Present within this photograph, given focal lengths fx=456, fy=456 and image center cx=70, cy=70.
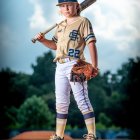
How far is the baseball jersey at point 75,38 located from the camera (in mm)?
2402

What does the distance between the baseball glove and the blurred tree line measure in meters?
2.24

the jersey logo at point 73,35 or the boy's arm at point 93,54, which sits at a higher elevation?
the jersey logo at point 73,35

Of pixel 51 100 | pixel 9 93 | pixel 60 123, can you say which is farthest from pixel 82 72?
pixel 9 93

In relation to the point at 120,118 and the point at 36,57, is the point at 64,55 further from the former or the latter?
the point at 120,118

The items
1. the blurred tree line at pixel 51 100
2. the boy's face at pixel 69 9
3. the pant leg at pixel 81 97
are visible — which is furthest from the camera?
the blurred tree line at pixel 51 100

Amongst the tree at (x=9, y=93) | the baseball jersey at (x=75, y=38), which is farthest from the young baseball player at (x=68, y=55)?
the tree at (x=9, y=93)

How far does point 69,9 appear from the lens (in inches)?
96.8

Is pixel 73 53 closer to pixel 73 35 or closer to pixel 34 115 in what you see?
pixel 73 35

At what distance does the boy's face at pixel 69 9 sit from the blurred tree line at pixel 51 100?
218 centimetres

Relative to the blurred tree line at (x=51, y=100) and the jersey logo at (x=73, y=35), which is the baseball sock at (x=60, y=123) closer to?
the jersey logo at (x=73, y=35)

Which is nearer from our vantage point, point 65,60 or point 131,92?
point 65,60

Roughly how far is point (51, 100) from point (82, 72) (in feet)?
8.13

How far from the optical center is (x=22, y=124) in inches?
197

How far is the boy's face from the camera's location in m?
2.45
